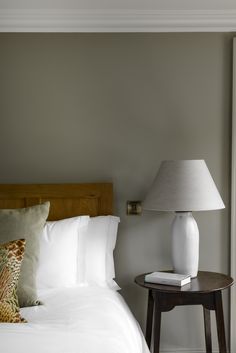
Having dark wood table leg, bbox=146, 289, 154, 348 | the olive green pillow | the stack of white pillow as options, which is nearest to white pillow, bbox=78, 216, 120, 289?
the stack of white pillow

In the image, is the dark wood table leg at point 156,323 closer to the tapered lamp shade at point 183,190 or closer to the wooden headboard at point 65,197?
the tapered lamp shade at point 183,190

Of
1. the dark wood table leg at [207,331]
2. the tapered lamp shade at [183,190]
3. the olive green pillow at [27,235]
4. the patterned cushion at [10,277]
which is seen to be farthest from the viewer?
the dark wood table leg at [207,331]

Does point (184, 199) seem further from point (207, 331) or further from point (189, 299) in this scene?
point (207, 331)

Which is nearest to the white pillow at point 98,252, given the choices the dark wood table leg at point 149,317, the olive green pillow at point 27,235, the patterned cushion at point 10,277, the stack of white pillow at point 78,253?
the stack of white pillow at point 78,253

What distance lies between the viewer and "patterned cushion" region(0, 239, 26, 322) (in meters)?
2.43

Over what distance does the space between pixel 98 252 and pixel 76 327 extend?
99 cm

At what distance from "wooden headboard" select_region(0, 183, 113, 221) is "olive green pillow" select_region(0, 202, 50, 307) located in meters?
0.38

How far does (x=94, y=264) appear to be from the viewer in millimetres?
3266

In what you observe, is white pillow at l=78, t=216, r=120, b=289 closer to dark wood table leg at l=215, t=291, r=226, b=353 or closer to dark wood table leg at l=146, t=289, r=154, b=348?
dark wood table leg at l=146, t=289, r=154, b=348

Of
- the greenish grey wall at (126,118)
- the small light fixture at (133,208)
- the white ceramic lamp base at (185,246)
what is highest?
the greenish grey wall at (126,118)

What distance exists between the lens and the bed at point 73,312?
211 cm

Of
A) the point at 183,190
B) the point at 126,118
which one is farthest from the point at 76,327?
the point at 126,118

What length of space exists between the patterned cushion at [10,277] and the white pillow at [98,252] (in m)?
0.61
